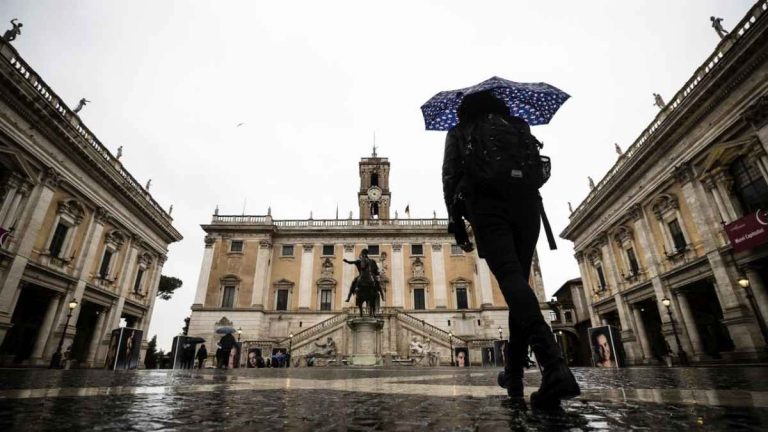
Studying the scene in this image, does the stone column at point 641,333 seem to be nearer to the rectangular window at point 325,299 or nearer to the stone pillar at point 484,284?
the stone pillar at point 484,284

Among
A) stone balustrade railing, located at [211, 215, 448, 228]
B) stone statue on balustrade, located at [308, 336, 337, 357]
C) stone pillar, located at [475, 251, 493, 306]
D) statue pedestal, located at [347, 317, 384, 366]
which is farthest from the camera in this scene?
stone balustrade railing, located at [211, 215, 448, 228]

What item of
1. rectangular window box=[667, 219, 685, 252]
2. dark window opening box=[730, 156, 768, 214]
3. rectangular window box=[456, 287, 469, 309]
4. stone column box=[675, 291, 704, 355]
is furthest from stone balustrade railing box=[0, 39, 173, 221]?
stone column box=[675, 291, 704, 355]

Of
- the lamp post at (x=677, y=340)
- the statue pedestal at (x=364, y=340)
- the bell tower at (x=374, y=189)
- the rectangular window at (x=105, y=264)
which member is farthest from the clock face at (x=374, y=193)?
the lamp post at (x=677, y=340)

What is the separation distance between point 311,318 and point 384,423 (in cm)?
3006

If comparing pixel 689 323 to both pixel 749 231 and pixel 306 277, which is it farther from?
pixel 306 277

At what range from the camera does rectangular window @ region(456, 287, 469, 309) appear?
30.8 metres

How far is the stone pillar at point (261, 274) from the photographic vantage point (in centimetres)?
2953

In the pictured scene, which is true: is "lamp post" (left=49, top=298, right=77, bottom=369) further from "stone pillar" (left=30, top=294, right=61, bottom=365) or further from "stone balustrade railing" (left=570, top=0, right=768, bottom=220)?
"stone balustrade railing" (left=570, top=0, right=768, bottom=220)

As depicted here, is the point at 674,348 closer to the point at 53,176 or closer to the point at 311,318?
the point at 311,318

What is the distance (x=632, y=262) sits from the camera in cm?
2050

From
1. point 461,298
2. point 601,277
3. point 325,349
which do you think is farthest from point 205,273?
point 601,277

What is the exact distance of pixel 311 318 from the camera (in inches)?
1171

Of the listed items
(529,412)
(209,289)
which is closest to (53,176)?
(209,289)

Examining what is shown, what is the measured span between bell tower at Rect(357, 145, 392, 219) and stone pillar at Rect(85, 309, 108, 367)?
24860 mm
